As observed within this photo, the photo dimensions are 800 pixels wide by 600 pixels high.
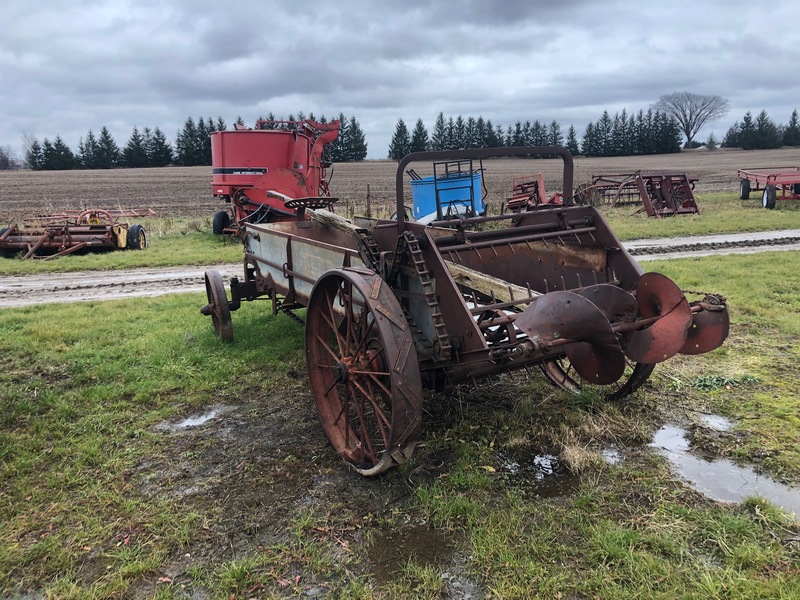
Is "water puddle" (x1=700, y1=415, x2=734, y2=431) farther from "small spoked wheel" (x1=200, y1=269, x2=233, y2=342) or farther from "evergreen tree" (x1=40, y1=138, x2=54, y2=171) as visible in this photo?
"evergreen tree" (x1=40, y1=138, x2=54, y2=171)

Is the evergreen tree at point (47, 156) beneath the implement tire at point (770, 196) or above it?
above

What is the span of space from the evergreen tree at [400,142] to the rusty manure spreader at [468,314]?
72.9m

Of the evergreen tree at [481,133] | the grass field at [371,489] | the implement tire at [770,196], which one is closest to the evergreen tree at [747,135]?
the evergreen tree at [481,133]

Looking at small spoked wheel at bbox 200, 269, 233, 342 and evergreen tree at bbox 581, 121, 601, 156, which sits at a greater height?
evergreen tree at bbox 581, 121, 601, 156

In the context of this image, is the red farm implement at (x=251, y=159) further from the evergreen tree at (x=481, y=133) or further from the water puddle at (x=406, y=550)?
the evergreen tree at (x=481, y=133)

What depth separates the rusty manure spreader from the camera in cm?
295

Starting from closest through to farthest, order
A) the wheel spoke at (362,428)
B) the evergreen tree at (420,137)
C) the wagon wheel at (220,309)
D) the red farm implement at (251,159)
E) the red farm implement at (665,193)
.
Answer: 1. the wheel spoke at (362,428)
2. the wagon wheel at (220,309)
3. the red farm implement at (251,159)
4. the red farm implement at (665,193)
5. the evergreen tree at (420,137)

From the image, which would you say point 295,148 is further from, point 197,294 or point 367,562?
point 367,562

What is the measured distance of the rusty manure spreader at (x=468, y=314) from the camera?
2.95 m

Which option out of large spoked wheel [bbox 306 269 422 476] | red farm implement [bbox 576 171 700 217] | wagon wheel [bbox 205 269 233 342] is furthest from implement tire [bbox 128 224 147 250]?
red farm implement [bbox 576 171 700 217]

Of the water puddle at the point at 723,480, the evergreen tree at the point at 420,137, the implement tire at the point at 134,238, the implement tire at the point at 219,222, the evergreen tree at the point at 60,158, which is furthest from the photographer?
the evergreen tree at the point at 420,137

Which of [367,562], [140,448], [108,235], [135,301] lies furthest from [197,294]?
[367,562]

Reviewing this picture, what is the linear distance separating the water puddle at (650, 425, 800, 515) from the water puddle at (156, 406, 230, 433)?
322cm

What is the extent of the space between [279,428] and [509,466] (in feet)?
5.60
